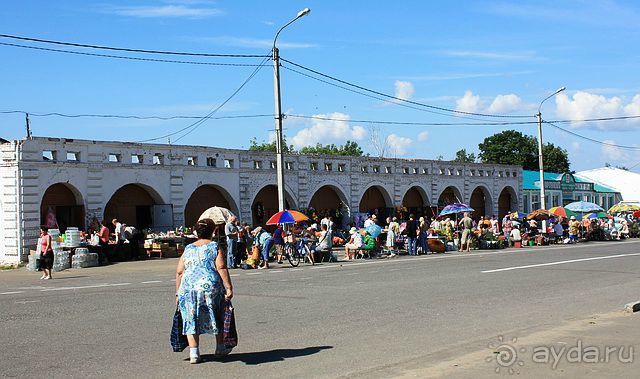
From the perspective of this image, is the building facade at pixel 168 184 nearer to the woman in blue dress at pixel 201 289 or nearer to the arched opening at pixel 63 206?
the arched opening at pixel 63 206

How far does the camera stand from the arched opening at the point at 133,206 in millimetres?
32250

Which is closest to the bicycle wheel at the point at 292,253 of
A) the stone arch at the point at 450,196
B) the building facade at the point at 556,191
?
the stone arch at the point at 450,196

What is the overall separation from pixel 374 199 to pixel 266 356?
3594cm

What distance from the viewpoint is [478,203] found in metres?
53.9

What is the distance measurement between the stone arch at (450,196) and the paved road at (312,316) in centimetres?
2730

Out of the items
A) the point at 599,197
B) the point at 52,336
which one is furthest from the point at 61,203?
the point at 599,197

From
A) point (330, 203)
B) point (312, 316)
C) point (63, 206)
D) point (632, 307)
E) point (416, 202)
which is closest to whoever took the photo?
point (632, 307)

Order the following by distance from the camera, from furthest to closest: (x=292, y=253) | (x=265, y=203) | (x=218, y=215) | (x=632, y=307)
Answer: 1. (x=265, y=203)
2. (x=292, y=253)
3. (x=218, y=215)
4. (x=632, y=307)

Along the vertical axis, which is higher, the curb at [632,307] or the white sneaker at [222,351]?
the white sneaker at [222,351]

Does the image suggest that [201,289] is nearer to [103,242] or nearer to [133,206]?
[103,242]

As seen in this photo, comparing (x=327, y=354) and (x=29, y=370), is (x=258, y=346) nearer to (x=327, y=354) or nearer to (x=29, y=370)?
(x=327, y=354)

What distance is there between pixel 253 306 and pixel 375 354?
4965 millimetres

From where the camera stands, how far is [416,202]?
48.2 m

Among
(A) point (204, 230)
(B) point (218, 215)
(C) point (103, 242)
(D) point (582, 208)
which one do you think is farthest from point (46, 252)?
(D) point (582, 208)
